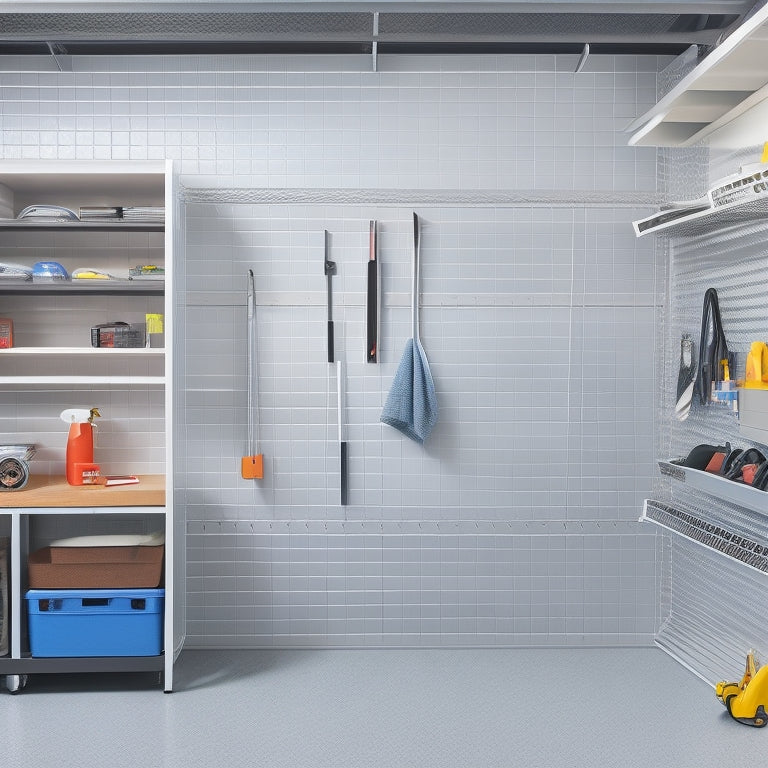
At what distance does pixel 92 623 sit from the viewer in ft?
10.6

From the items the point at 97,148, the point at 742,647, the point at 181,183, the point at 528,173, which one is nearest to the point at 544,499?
the point at 742,647

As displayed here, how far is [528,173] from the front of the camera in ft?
12.1

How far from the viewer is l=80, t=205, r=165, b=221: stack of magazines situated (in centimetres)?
332

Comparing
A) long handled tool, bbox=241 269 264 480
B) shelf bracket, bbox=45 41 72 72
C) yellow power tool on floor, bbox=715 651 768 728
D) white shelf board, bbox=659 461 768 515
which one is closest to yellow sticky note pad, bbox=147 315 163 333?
long handled tool, bbox=241 269 264 480

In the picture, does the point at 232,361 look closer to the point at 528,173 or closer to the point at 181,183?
the point at 181,183

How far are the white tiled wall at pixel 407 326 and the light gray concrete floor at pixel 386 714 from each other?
0.79ft

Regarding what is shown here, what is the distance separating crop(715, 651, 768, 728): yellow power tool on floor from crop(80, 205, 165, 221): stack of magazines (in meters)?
2.91

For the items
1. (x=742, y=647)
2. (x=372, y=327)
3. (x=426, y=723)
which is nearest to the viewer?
(x=426, y=723)

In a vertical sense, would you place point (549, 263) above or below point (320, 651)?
above

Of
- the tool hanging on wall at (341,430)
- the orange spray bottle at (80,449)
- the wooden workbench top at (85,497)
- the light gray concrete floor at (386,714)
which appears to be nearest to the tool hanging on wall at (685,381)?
the light gray concrete floor at (386,714)

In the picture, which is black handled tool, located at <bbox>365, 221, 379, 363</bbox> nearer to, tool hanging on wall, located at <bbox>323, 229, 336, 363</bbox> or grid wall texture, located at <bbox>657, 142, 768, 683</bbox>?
tool hanging on wall, located at <bbox>323, 229, 336, 363</bbox>

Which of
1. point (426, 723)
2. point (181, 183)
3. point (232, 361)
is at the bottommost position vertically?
point (426, 723)

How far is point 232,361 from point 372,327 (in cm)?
68

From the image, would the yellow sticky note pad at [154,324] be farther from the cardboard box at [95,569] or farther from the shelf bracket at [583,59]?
the shelf bracket at [583,59]
